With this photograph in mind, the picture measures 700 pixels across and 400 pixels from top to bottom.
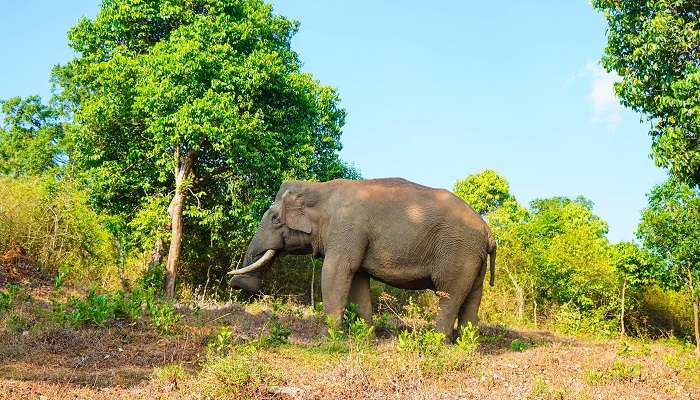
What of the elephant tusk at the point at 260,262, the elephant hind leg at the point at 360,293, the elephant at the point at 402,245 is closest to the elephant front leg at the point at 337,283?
the elephant at the point at 402,245

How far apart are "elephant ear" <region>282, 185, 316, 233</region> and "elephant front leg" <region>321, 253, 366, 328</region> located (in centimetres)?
123

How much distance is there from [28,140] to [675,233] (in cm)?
3533

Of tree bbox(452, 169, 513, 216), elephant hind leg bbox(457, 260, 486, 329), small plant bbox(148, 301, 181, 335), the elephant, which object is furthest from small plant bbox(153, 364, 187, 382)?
tree bbox(452, 169, 513, 216)

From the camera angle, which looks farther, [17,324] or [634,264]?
[634,264]

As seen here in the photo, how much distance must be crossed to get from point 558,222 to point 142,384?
3620 centimetres

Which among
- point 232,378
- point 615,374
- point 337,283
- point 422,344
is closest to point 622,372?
point 615,374

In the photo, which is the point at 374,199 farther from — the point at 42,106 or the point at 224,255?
the point at 42,106

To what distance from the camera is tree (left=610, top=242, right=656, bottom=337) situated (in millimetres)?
23891

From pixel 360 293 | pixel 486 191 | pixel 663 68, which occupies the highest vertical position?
pixel 486 191

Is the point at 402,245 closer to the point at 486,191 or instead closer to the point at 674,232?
the point at 674,232

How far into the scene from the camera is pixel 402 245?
38.7ft

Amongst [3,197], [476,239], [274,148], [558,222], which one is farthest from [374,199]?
[558,222]

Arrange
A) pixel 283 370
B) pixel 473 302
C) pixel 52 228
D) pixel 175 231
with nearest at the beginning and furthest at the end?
pixel 283 370 < pixel 473 302 < pixel 52 228 < pixel 175 231

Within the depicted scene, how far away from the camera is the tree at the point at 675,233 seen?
22328mm
